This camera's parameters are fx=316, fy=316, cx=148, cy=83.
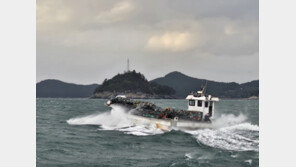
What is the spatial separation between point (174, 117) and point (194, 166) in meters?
15.3

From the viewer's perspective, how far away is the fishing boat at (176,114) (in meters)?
33.4

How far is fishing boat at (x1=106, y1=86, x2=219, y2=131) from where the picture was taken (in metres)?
33.4

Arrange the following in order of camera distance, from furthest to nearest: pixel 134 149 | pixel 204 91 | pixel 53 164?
pixel 204 91, pixel 134 149, pixel 53 164

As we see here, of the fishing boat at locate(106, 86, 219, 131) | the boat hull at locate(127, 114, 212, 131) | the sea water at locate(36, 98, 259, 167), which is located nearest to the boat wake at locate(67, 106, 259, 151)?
the sea water at locate(36, 98, 259, 167)

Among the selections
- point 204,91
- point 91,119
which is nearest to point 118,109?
point 91,119

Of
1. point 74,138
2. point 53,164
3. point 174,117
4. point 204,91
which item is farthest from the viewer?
point 204,91

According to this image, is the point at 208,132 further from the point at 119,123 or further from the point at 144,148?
the point at 144,148

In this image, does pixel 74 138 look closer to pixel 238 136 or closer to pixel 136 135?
pixel 136 135

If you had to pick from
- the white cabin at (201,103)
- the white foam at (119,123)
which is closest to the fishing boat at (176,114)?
the white cabin at (201,103)

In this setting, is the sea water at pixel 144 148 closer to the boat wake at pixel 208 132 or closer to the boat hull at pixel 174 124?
the boat wake at pixel 208 132

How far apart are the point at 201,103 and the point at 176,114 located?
4355 millimetres

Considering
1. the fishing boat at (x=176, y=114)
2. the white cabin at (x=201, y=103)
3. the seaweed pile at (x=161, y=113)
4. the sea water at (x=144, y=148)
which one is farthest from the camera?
the white cabin at (x=201, y=103)

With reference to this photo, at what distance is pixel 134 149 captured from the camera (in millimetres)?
22734

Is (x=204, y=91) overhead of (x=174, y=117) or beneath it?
overhead
